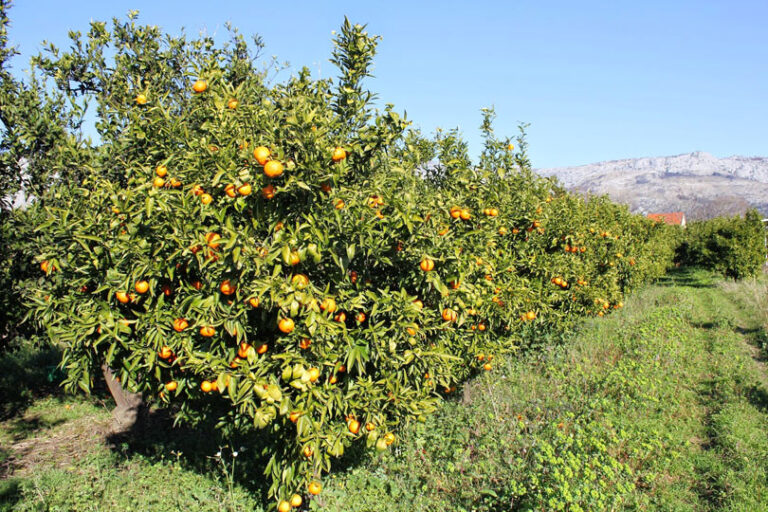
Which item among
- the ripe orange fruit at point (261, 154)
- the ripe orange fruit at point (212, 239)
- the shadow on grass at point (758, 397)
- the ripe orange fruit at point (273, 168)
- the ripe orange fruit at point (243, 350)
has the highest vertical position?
the ripe orange fruit at point (261, 154)

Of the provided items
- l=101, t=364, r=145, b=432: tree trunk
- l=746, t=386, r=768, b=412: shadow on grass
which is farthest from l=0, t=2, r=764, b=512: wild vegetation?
l=746, t=386, r=768, b=412: shadow on grass

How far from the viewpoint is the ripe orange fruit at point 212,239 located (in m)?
2.56

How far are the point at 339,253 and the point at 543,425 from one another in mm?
3029

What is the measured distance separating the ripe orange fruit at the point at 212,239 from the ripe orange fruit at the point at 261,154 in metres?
0.50

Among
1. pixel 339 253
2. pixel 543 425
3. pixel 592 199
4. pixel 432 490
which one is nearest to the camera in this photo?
pixel 339 253

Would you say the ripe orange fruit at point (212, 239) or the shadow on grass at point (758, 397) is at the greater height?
the ripe orange fruit at point (212, 239)

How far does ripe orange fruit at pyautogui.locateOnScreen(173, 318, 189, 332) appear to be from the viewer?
2.80 meters

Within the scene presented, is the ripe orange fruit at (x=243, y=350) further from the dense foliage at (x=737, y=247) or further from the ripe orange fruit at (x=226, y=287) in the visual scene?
the dense foliage at (x=737, y=247)

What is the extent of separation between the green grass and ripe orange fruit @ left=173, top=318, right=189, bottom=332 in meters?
1.63

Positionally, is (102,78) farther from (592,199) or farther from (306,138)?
(592,199)

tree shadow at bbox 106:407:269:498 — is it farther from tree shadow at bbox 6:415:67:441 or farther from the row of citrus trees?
tree shadow at bbox 6:415:67:441

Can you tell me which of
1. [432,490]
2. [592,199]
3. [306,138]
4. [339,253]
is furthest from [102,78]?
[592,199]

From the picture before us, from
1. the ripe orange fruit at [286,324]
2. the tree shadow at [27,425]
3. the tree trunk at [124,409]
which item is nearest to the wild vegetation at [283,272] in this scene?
the ripe orange fruit at [286,324]

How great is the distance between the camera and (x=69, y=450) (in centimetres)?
507
